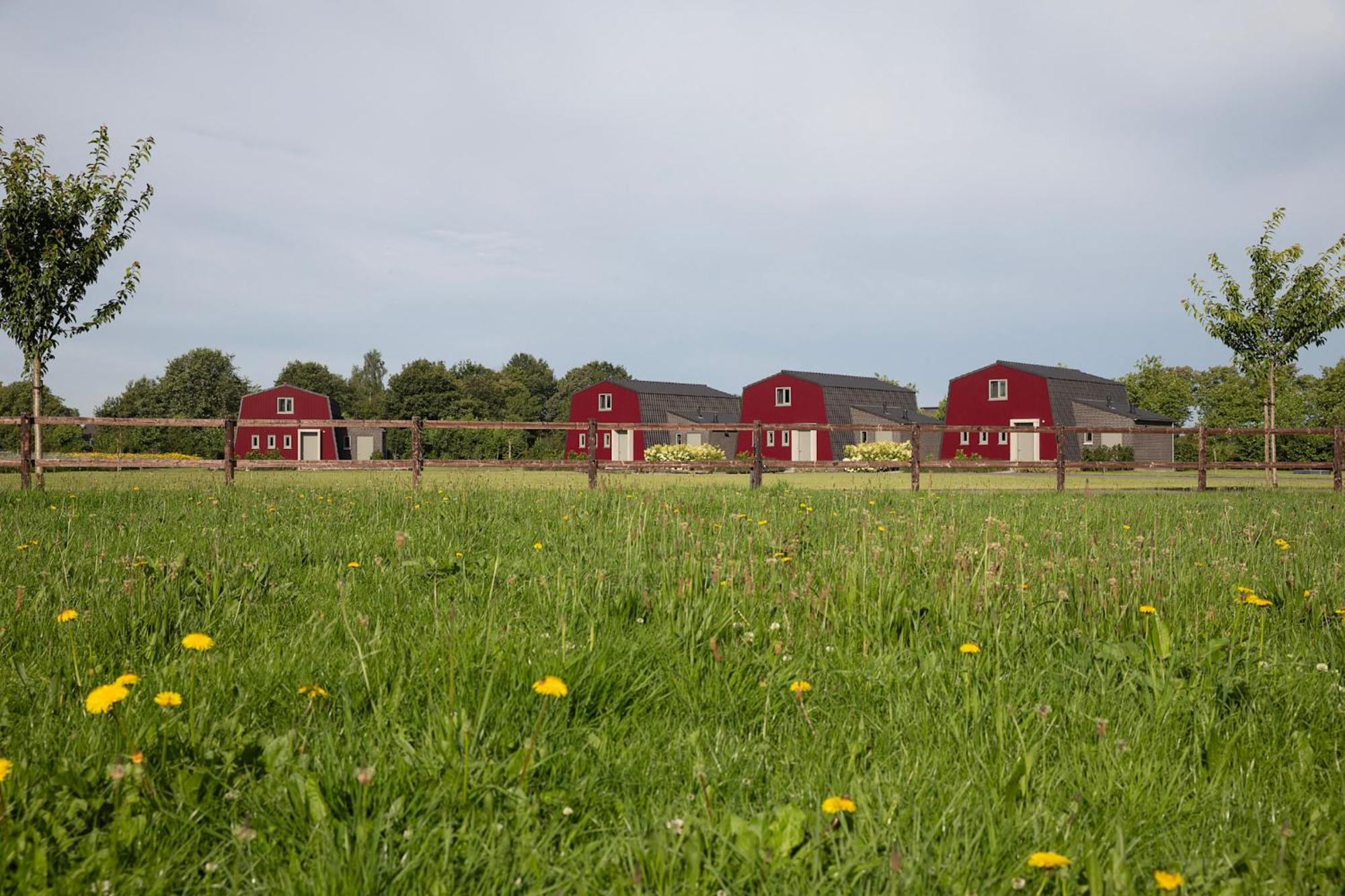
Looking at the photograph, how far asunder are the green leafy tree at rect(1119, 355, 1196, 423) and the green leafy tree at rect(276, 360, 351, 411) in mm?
72399

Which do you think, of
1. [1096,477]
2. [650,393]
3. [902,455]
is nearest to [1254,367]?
[1096,477]

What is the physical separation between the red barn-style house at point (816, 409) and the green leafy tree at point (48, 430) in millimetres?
35643

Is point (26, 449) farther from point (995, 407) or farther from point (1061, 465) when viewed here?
point (995, 407)

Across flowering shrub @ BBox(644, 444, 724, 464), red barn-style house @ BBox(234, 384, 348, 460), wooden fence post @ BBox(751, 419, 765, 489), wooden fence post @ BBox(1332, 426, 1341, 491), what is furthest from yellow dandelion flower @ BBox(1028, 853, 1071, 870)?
red barn-style house @ BBox(234, 384, 348, 460)

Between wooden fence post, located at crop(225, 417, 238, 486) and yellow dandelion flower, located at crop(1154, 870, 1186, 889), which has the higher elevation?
wooden fence post, located at crop(225, 417, 238, 486)

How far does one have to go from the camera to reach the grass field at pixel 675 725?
1.86m

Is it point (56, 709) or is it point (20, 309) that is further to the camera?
point (20, 309)

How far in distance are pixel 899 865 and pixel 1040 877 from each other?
32cm

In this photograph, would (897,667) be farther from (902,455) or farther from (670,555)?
(902,455)

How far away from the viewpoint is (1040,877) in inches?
70.8

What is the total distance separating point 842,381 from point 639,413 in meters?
12.8

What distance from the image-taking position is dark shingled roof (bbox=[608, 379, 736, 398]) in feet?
174

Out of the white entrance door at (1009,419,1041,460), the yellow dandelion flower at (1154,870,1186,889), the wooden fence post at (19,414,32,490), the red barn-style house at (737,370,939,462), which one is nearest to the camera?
the yellow dandelion flower at (1154,870,1186,889)

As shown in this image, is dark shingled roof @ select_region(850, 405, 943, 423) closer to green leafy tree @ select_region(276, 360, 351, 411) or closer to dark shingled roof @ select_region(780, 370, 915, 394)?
dark shingled roof @ select_region(780, 370, 915, 394)
